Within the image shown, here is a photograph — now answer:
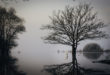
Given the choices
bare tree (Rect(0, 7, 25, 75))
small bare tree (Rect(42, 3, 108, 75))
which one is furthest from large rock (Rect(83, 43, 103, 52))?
bare tree (Rect(0, 7, 25, 75))

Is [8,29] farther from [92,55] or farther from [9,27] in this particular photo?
[92,55]

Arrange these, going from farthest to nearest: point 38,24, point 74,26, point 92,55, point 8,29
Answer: point 8,29, point 38,24, point 74,26, point 92,55

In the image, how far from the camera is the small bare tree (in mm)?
5246

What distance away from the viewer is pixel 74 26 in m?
5.28

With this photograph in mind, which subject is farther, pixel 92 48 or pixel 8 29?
pixel 8 29

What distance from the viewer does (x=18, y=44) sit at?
5363 millimetres

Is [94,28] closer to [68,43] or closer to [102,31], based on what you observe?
[102,31]

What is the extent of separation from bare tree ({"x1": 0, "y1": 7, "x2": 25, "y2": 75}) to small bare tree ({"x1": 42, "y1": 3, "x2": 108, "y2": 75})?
3.04ft

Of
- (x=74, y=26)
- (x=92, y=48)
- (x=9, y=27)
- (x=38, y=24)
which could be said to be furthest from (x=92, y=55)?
(x=9, y=27)

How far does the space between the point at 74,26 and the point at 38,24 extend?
1189mm

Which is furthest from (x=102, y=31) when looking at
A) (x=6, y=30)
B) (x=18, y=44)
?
(x=6, y=30)

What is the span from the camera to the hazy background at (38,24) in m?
5.23

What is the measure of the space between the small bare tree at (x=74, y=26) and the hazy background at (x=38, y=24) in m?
0.15

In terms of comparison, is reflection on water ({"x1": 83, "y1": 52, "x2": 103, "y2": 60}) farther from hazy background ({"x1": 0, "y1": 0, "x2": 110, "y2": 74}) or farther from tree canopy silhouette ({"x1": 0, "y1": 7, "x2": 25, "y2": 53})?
tree canopy silhouette ({"x1": 0, "y1": 7, "x2": 25, "y2": 53})
